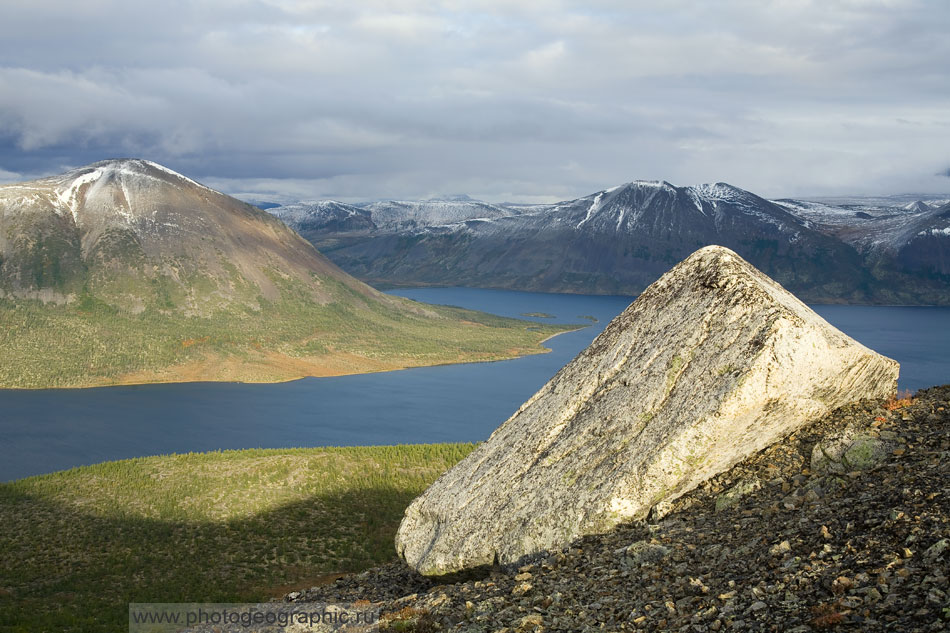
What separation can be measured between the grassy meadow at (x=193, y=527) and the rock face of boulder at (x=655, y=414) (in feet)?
62.2

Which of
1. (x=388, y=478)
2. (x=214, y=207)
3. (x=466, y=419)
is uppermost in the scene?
(x=214, y=207)

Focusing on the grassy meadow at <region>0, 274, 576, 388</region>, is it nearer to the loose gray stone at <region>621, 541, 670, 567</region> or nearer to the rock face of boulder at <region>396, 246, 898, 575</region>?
the rock face of boulder at <region>396, 246, 898, 575</region>

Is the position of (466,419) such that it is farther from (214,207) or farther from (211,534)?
(214,207)

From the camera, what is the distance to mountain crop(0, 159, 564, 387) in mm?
137125

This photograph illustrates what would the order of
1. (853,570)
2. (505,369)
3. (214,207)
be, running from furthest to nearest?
(214,207), (505,369), (853,570)

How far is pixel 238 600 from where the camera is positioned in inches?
1395

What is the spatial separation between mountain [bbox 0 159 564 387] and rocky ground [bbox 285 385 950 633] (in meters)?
125

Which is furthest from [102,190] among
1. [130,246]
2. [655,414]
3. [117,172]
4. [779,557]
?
[779,557]

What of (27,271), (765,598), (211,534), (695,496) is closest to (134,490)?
(211,534)

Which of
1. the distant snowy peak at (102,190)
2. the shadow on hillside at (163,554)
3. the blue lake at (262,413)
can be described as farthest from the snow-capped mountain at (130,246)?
the shadow on hillside at (163,554)

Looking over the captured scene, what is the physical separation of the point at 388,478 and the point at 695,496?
40.9 m

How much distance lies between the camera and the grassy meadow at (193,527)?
36.6m

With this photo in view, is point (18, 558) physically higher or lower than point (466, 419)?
higher

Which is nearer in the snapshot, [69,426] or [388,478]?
[388,478]
